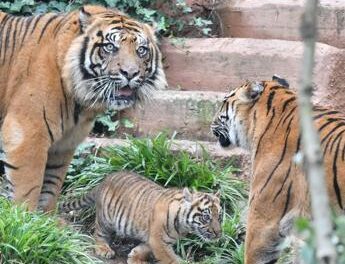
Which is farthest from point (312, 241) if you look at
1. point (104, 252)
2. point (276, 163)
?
point (104, 252)

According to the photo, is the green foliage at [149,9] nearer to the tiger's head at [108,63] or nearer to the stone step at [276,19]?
the stone step at [276,19]

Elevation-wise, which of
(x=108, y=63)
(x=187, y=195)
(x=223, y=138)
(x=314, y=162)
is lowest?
(x=187, y=195)

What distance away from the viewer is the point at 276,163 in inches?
178

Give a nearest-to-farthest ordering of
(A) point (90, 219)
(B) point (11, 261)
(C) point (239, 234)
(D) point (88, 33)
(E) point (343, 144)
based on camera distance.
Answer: (E) point (343, 144)
(B) point (11, 261)
(D) point (88, 33)
(C) point (239, 234)
(A) point (90, 219)

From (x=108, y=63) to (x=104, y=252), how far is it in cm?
141

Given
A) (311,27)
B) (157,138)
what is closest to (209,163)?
(157,138)

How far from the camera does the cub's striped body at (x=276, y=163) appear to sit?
14.2ft

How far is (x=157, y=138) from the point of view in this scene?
6754 mm

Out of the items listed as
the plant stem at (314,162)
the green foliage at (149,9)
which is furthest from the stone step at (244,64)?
the plant stem at (314,162)

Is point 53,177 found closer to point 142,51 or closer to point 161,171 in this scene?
point 161,171

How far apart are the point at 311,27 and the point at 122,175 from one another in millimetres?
5231

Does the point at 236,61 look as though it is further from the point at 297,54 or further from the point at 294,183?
the point at 294,183

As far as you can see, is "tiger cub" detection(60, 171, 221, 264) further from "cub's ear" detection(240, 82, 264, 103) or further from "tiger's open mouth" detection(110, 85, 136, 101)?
"cub's ear" detection(240, 82, 264, 103)

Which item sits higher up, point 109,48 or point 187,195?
point 109,48
